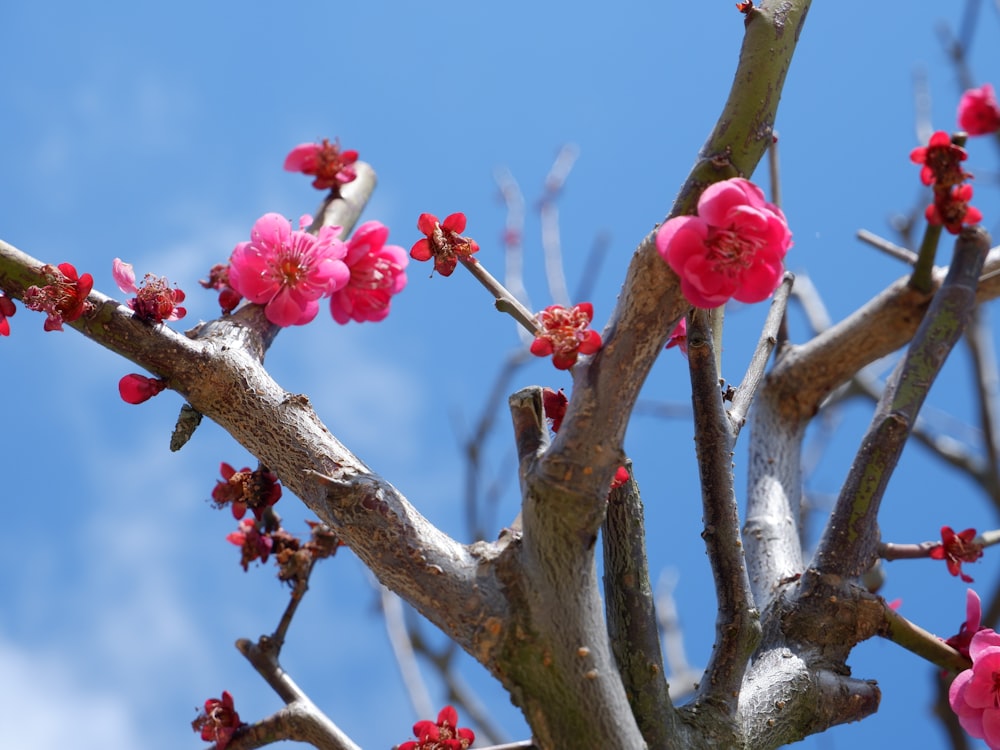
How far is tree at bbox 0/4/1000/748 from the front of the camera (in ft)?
4.63

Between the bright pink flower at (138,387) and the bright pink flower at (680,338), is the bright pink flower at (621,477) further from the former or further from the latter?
the bright pink flower at (138,387)

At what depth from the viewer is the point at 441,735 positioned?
1.80 meters

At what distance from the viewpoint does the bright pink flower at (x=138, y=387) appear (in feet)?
5.91

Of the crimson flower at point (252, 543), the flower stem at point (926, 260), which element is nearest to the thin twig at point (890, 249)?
the flower stem at point (926, 260)

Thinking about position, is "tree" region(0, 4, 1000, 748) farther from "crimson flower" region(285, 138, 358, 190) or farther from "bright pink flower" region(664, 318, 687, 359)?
"crimson flower" region(285, 138, 358, 190)

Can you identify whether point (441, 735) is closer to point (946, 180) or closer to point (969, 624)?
point (969, 624)

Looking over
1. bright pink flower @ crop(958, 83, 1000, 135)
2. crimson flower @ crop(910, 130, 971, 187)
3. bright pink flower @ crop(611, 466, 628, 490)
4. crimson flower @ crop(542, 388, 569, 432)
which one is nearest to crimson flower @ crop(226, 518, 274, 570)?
crimson flower @ crop(542, 388, 569, 432)

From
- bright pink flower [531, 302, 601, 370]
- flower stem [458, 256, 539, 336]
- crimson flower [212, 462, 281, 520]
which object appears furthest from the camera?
crimson flower [212, 462, 281, 520]

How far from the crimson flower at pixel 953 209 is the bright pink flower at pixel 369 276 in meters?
1.24

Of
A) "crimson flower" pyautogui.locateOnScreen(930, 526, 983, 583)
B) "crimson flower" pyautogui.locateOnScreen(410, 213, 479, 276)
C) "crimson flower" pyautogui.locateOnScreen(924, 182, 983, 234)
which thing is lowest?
"crimson flower" pyautogui.locateOnScreen(930, 526, 983, 583)

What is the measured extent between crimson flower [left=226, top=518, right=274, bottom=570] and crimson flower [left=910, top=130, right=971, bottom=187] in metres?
1.65

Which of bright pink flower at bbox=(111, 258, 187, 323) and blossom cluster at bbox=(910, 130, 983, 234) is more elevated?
bright pink flower at bbox=(111, 258, 187, 323)

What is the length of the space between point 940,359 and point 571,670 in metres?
1.24

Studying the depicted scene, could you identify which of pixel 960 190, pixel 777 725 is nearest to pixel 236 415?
pixel 777 725
